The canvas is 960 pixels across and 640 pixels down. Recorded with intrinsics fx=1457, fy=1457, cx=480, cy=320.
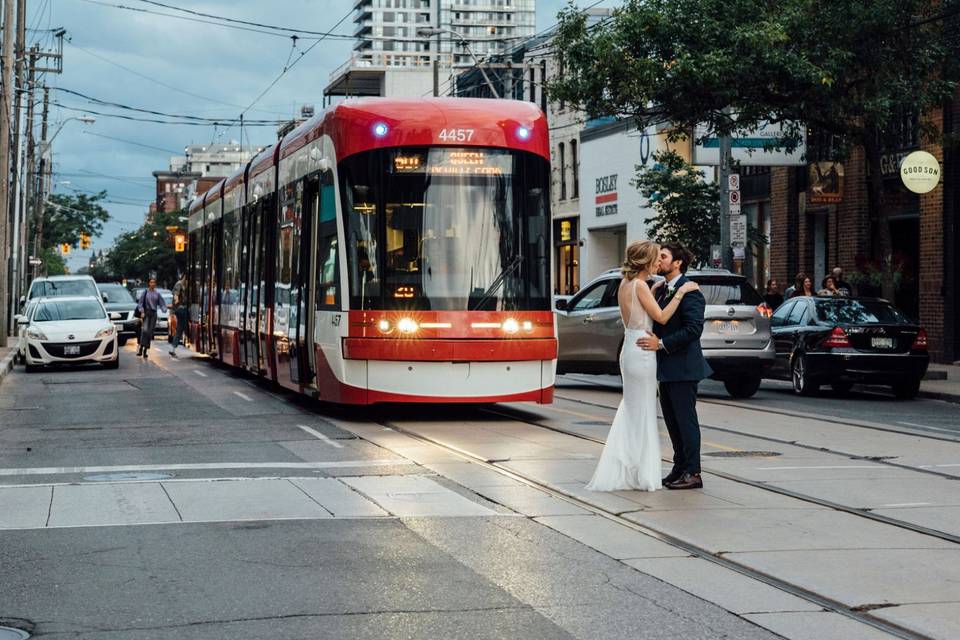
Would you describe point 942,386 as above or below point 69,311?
below

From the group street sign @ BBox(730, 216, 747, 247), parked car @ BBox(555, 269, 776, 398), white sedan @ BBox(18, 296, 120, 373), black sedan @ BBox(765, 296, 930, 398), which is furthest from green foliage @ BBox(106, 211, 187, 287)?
black sedan @ BBox(765, 296, 930, 398)

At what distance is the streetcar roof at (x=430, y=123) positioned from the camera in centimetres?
1525

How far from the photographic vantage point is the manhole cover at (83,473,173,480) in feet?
35.5

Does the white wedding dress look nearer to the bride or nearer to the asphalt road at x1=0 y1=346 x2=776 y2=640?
the bride

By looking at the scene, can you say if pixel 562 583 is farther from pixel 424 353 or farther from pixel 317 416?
pixel 317 416

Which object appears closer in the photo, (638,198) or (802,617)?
(802,617)

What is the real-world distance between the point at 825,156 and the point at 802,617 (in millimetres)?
26347

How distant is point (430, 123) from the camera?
1532cm

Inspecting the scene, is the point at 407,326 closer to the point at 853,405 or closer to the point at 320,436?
the point at 320,436

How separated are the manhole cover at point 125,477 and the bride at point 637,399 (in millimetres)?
3235

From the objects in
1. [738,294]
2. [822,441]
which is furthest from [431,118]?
[738,294]

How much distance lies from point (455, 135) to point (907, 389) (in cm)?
950

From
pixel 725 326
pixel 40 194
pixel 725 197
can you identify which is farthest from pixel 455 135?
pixel 40 194

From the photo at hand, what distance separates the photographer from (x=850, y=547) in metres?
8.05
